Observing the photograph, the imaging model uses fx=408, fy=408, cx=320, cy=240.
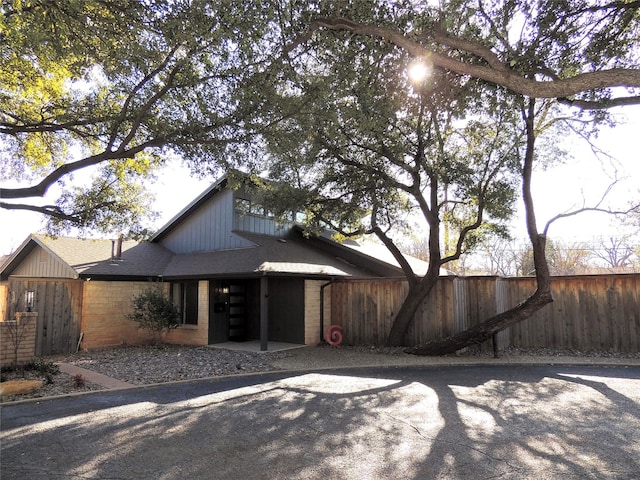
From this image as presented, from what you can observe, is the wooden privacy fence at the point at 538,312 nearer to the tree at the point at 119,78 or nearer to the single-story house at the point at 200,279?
the single-story house at the point at 200,279

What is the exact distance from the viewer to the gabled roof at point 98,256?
42.9 feet

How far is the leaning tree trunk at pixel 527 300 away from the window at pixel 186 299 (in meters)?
7.96

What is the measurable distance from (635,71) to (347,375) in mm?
7003

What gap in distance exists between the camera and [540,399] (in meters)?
6.48

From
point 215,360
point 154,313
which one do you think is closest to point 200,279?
point 154,313

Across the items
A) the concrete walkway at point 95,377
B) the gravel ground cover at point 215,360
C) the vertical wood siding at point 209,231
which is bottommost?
the gravel ground cover at point 215,360

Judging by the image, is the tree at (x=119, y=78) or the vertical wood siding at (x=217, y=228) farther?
the vertical wood siding at (x=217, y=228)

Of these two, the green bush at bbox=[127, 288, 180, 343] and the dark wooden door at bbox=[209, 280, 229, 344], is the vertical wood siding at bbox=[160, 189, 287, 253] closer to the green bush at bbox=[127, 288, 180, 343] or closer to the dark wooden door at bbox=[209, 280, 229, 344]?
the dark wooden door at bbox=[209, 280, 229, 344]

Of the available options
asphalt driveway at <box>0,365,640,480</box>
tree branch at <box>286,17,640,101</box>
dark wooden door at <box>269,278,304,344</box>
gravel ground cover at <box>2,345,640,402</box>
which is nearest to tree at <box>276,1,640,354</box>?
tree branch at <box>286,17,640,101</box>

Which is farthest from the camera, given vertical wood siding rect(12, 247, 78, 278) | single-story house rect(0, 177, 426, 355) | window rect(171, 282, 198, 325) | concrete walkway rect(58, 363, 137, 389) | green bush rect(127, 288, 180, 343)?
window rect(171, 282, 198, 325)

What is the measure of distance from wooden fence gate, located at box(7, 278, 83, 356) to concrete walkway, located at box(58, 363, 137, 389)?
8.55ft

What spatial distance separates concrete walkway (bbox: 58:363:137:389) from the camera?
7600mm

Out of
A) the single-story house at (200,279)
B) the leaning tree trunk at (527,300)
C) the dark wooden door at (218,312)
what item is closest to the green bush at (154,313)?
the single-story house at (200,279)

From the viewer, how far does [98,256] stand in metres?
14.3
